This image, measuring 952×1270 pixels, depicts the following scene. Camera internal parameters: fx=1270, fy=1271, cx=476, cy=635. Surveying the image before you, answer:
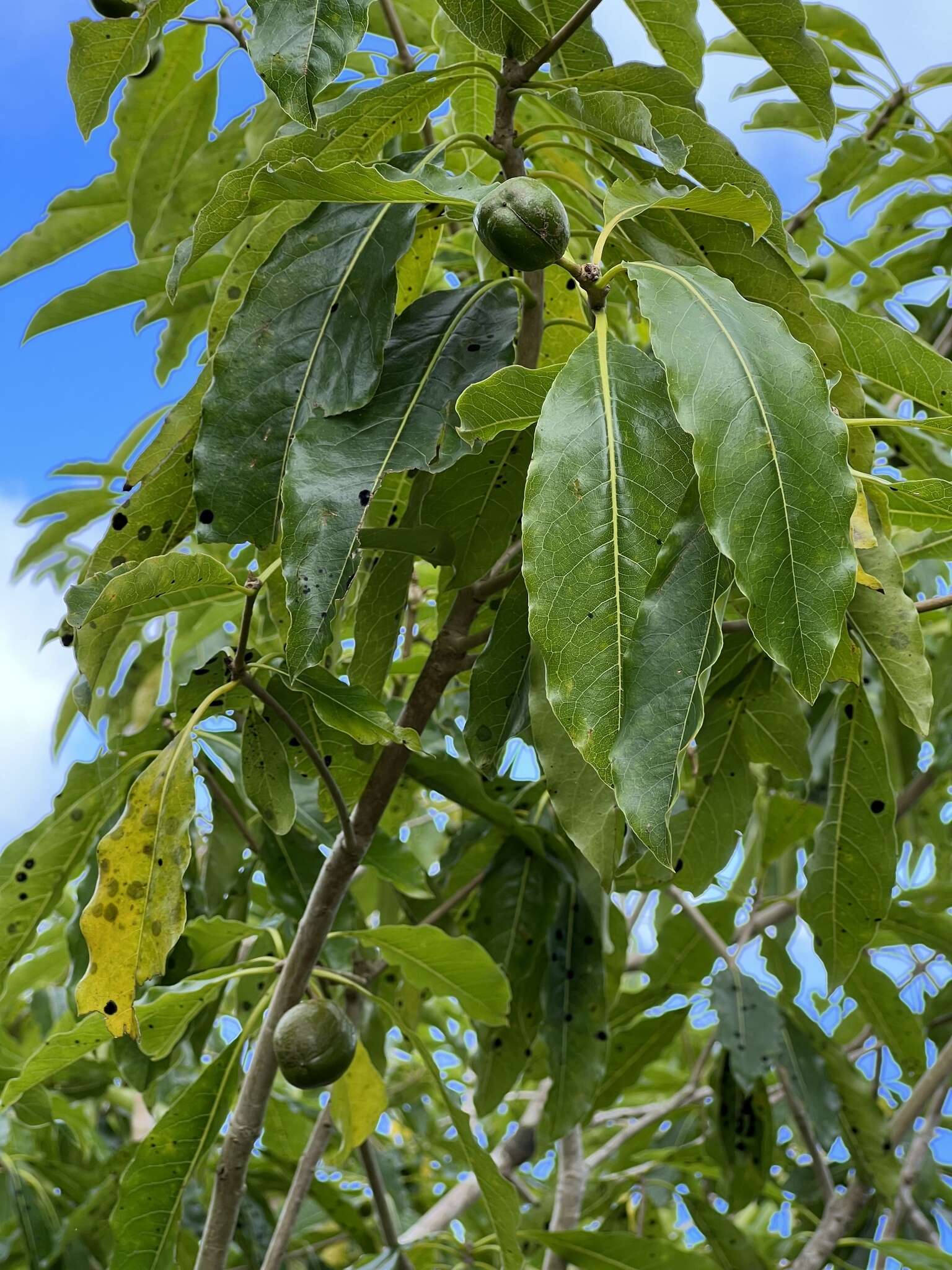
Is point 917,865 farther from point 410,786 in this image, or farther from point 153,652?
point 153,652

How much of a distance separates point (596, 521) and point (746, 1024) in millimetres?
1102

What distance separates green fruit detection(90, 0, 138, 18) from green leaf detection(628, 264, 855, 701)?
0.64 metres

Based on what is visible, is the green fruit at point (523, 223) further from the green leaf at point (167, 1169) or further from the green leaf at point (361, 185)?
the green leaf at point (167, 1169)

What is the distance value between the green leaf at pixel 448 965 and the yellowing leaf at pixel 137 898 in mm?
298

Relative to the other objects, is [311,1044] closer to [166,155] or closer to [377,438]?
[377,438]

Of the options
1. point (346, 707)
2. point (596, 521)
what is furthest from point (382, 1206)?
point (596, 521)

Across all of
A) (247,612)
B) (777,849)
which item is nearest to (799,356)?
(247,612)

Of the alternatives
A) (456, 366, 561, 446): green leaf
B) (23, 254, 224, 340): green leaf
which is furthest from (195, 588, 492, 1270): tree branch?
(23, 254, 224, 340): green leaf

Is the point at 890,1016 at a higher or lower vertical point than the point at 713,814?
lower

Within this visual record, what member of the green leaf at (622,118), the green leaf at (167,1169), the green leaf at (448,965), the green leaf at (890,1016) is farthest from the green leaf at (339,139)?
the green leaf at (890,1016)

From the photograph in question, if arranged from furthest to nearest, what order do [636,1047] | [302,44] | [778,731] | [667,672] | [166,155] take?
[636,1047] < [166,155] < [778,731] < [302,44] < [667,672]

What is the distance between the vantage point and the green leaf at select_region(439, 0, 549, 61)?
37.5 inches

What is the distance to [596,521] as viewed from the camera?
0.75 m

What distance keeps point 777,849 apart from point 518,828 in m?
0.56
